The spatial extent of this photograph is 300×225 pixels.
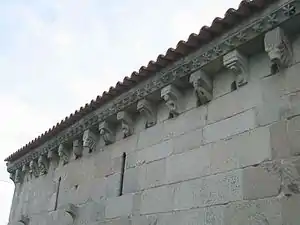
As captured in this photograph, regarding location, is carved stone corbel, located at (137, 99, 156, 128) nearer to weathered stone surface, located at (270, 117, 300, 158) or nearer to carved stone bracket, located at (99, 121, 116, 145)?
carved stone bracket, located at (99, 121, 116, 145)

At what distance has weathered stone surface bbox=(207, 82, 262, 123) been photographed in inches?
147

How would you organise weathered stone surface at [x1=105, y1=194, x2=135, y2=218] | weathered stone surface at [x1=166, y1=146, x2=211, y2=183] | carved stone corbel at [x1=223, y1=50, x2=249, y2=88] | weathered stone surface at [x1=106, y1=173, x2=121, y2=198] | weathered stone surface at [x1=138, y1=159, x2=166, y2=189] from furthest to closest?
weathered stone surface at [x1=106, y1=173, x2=121, y2=198] → weathered stone surface at [x1=105, y1=194, x2=135, y2=218] → weathered stone surface at [x1=138, y1=159, x2=166, y2=189] → weathered stone surface at [x1=166, y1=146, x2=211, y2=183] → carved stone corbel at [x1=223, y1=50, x2=249, y2=88]

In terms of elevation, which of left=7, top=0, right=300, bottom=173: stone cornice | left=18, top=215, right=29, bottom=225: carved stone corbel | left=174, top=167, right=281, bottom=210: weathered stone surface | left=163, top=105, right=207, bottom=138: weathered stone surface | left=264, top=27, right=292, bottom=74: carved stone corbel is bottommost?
left=174, top=167, right=281, bottom=210: weathered stone surface

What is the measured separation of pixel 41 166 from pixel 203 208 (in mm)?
4600

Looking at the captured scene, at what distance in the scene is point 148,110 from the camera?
16.4 ft

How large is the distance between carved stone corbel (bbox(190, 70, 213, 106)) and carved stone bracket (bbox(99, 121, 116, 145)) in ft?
6.21

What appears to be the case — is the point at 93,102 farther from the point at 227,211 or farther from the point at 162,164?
the point at 227,211

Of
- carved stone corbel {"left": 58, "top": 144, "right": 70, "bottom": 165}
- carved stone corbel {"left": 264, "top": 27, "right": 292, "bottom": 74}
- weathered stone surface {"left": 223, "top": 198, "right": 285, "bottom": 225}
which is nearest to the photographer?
weathered stone surface {"left": 223, "top": 198, "right": 285, "bottom": 225}

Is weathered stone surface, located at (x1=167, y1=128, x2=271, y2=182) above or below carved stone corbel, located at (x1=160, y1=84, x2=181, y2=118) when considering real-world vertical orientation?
below

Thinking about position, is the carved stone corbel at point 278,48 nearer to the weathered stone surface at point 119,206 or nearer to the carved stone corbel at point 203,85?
the carved stone corbel at point 203,85

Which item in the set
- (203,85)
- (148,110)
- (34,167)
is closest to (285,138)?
(203,85)

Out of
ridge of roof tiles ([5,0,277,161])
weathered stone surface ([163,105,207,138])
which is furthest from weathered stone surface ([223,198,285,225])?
ridge of roof tiles ([5,0,277,161])

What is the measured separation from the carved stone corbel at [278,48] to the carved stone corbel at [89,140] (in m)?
3.33

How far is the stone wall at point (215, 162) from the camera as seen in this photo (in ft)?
10.9
